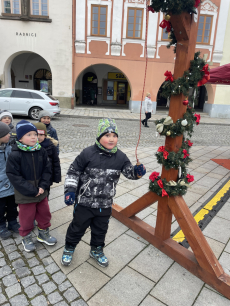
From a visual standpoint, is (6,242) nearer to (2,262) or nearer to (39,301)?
(2,262)

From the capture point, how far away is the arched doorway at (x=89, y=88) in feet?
70.7

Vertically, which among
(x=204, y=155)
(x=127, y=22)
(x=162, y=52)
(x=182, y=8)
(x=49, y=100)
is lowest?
(x=204, y=155)

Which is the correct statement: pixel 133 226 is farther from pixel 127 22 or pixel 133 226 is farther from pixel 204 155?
pixel 127 22

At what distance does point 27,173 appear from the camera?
99.3 inches

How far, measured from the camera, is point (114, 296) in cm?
214

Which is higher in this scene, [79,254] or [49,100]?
[49,100]

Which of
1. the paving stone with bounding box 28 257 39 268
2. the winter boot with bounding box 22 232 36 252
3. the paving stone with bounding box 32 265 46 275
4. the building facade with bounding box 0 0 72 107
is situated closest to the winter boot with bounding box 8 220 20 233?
the winter boot with bounding box 22 232 36 252

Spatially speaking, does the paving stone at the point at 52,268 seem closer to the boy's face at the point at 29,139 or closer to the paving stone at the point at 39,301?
the paving stone at the point at 39,301

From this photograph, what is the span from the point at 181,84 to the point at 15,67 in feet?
69.1

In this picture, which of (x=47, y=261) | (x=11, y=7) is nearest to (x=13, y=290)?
(x=47, y=261)

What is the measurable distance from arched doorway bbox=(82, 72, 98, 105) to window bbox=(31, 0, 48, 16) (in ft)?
22.6

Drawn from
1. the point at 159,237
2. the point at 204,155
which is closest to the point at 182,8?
the point at 159,237

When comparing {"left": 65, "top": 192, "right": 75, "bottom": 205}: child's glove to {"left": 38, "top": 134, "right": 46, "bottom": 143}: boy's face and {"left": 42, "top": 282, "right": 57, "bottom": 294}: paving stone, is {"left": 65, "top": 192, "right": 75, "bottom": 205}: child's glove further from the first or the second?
{"left": 38, "top": 134, "right": 46, "bottom": 143}: boy's face

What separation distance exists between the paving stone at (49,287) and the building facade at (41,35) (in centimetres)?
1534
